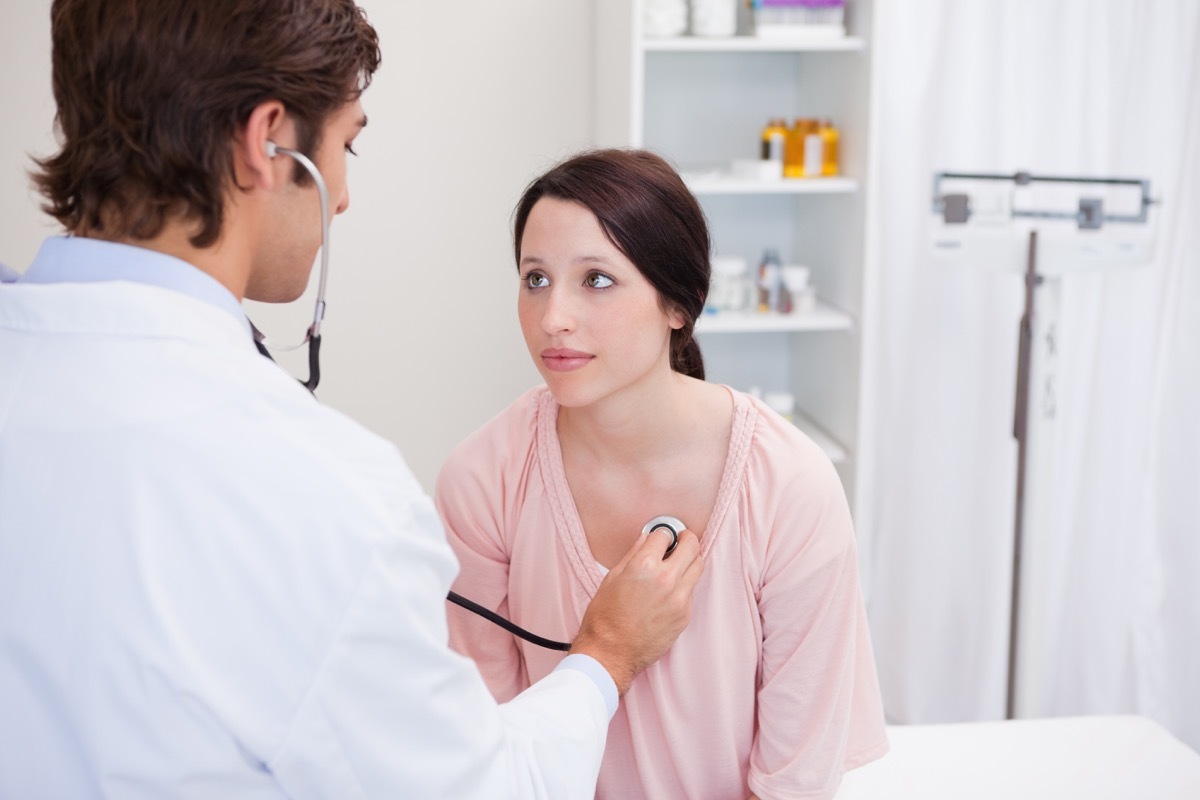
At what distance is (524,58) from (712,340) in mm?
756

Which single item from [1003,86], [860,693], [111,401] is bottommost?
→ [860,693]

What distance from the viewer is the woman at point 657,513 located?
1.31m

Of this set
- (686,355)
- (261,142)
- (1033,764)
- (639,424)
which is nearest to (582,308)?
(639,424)

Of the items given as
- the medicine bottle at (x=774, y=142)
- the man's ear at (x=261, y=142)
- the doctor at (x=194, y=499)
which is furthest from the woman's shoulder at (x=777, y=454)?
the medicine bottle at (x=774, y=142)

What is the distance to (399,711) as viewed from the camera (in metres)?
0.85

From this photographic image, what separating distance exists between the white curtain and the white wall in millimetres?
758

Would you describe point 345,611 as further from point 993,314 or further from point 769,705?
point 993,314

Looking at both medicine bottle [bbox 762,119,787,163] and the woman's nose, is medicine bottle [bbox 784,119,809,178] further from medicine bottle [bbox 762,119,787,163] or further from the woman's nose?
the woman's nose

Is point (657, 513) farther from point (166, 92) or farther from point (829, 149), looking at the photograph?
point (829, 149)

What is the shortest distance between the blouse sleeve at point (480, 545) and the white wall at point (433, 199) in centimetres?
133

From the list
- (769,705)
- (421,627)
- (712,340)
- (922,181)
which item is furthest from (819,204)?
(421,627)

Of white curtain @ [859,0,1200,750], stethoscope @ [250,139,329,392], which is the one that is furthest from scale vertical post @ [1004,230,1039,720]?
stethoscope @ [250,139,329,392]

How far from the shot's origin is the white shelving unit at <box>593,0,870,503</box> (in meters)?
2.33

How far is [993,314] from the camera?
253cm
